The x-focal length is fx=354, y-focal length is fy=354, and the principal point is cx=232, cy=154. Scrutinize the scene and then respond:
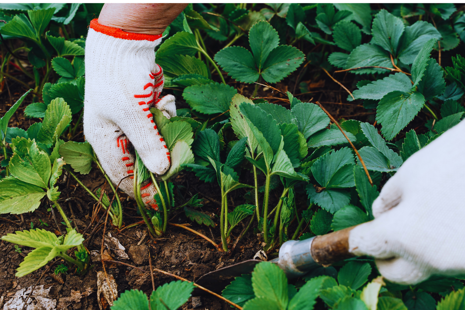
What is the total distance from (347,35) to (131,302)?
1.23m

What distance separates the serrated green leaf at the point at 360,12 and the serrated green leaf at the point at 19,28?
122 centimetres

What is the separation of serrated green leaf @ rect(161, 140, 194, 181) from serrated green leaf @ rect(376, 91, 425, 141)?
0.59m

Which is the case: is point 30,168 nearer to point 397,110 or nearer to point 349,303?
point 349,303

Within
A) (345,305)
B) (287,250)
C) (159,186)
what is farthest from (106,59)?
(345,305)

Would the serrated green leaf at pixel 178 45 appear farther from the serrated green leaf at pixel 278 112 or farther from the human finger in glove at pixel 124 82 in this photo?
the serrated green leaf at pixel 278 112

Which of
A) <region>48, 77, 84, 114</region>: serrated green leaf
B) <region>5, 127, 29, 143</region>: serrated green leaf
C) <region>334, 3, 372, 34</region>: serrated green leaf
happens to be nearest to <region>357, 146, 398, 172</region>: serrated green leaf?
<region>334, 3, 372, 34</region>: serrated green leaf

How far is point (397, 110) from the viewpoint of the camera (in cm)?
108

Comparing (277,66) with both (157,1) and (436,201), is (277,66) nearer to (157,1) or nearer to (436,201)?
(157,1)

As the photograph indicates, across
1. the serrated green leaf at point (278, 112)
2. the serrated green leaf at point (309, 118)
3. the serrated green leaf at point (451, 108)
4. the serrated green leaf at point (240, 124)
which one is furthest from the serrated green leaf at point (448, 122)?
the serrated green leaf at point (240, 124)

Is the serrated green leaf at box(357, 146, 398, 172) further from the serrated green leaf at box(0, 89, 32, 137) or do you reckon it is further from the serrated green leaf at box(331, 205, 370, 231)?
the serrated green leaf at box(0, 89, 32, 137)

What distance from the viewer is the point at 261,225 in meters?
1.00

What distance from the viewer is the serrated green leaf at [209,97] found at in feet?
3.71

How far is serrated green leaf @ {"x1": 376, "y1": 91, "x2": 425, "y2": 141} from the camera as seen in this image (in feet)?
3.45

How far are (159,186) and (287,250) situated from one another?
1.44ft
